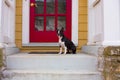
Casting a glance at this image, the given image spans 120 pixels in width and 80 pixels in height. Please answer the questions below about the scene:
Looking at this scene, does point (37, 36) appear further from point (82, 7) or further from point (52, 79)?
point (52, 79)

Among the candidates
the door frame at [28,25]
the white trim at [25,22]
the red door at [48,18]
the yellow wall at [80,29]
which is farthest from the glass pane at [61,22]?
the white trim at [25,22]

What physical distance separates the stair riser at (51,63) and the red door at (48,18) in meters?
1.80

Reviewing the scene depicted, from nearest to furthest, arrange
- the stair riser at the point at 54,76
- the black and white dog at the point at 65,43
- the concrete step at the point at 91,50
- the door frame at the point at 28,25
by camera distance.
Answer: the stair riser at the point at 54,76 → the concrete step at the point at 91,50 → the black and white dog at the point at 65,43 → the door frame at the point at 28,25

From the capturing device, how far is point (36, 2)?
244 inches

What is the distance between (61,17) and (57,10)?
0.20m

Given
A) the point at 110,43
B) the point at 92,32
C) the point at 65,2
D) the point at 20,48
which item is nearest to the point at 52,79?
the point at 110,43

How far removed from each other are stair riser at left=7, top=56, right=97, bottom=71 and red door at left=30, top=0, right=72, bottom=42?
5.91ft

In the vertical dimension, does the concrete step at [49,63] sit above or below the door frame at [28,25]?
below

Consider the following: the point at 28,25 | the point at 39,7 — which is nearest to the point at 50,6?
the point at 39,7

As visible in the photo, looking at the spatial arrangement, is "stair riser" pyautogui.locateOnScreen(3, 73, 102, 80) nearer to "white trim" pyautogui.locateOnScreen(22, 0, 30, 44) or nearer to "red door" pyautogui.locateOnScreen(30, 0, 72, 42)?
"white trim" pyautogui.locateOnScreen(22, 0, 30, 44)

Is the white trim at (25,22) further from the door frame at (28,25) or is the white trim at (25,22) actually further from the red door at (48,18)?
the red door at (48,18)

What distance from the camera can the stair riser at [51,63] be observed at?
14.2 ft

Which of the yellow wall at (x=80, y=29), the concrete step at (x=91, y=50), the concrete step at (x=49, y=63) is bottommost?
the concrete step at (x=49, y=63)

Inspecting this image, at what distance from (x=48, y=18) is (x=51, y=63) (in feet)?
6.79
